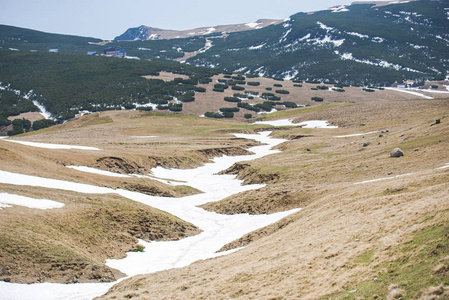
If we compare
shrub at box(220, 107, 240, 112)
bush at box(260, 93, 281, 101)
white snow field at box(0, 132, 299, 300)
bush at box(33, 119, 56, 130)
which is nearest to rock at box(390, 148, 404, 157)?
white snow field at box(0, 132, 299, 300)

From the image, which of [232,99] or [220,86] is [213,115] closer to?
[232,99]

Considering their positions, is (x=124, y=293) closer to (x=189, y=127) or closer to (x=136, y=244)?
(x=136, y=244)

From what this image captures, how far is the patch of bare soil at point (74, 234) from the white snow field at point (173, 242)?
0.60 m

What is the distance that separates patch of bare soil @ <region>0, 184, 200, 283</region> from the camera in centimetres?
1638

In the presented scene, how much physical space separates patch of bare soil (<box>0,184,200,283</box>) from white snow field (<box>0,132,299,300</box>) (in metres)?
0.60

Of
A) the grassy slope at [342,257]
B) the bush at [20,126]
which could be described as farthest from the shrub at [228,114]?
the grassy slope at [342,257]

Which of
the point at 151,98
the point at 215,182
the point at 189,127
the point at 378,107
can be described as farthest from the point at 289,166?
the point at 151,98

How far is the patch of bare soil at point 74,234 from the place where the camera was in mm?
16375

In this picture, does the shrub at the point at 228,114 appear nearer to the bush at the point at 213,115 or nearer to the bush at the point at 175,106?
the bush at the point at 213,115

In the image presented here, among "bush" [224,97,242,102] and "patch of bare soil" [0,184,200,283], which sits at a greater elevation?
"bush" [224,97,242,102]

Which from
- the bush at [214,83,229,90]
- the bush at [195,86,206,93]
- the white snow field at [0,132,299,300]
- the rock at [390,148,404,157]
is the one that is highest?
the bush at [214,83,229,90]

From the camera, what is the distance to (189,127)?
9550cm

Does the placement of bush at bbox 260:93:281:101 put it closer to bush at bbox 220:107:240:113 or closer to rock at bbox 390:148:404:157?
bush at bbox 220:107:240:113

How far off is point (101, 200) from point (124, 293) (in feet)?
39.8
